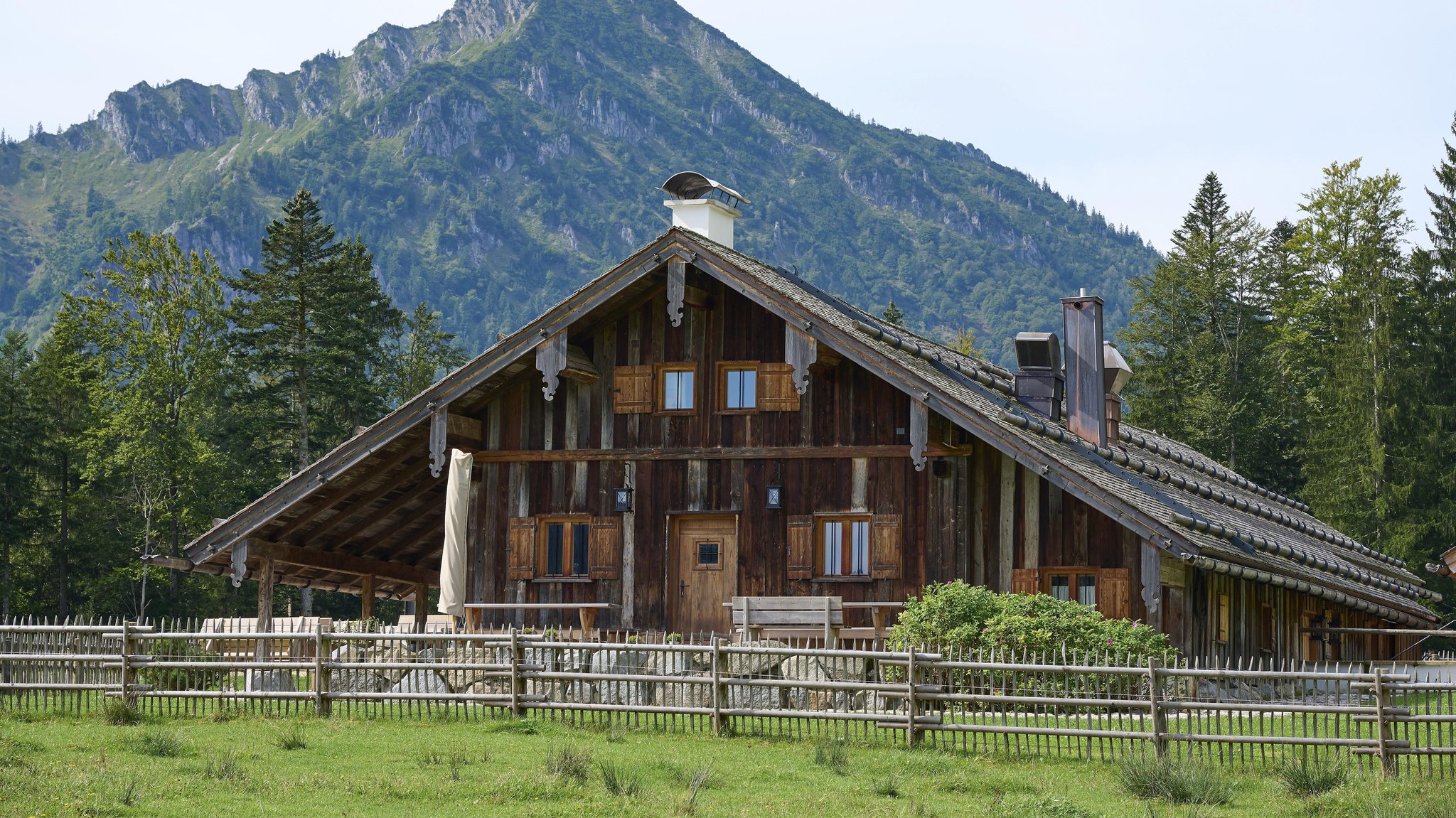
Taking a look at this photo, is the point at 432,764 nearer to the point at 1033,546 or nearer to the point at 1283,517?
the point at 1033,546

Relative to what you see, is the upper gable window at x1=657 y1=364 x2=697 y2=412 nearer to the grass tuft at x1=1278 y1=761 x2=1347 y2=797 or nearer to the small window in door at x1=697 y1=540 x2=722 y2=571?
the small window in door at x1=697 y1=540 x2=722 y2=571

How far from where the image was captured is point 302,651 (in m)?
23.3

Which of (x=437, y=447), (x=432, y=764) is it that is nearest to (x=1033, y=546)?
(x=437, y=447)

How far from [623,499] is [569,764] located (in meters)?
12.0

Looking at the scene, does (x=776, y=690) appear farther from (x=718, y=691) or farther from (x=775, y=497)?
(x=775, y=497)

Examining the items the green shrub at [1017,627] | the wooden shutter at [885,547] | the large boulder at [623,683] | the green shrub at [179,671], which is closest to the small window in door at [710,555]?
the wooden shutter at [885,547]

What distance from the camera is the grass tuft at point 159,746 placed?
18.1 meters

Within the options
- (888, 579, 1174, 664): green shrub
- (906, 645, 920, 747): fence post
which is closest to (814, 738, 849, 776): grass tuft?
(906, 645, 920, 747): fence post

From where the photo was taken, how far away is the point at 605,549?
2877 centimetres

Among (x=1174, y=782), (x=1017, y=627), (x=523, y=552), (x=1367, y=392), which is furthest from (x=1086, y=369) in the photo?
(x=1367, y=392)

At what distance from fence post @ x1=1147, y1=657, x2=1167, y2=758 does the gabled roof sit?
5.06 metres

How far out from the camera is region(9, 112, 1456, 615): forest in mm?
54781

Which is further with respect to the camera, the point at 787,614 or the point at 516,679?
the point at 787,614

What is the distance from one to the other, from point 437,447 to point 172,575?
3486 centimetres
